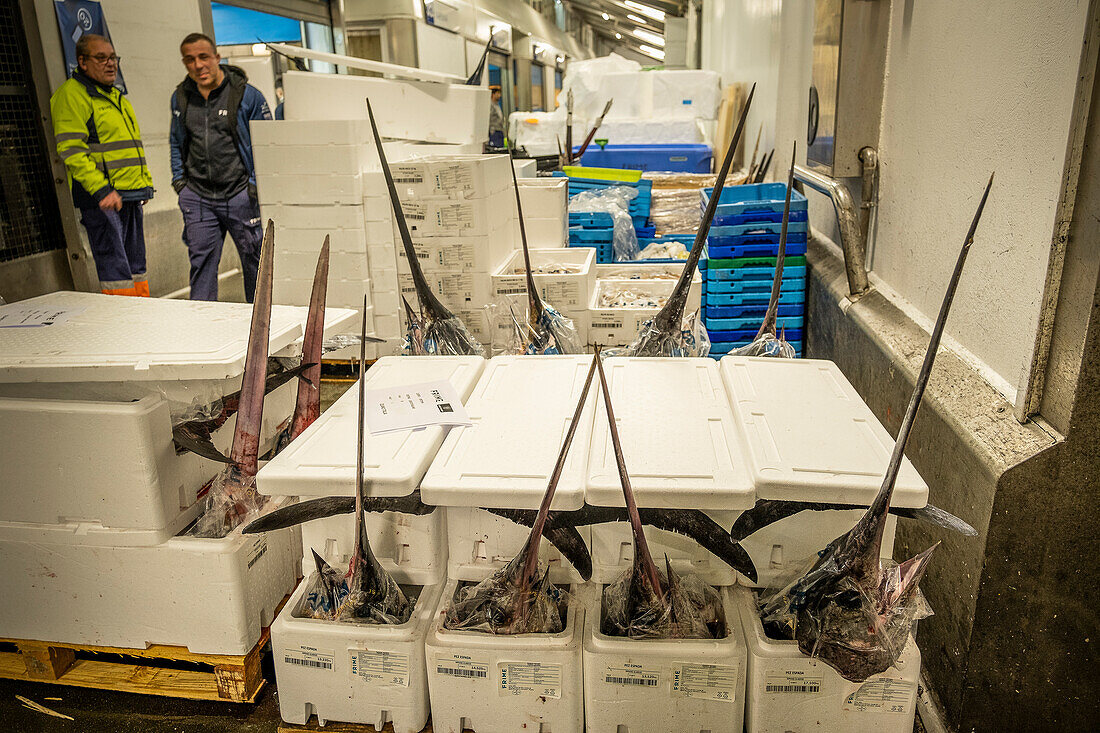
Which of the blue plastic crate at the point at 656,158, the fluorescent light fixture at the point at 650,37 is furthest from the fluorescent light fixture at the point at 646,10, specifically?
the blue plastic crate at the point at 656,158

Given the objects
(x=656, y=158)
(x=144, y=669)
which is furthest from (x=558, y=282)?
(x=656, y=158)

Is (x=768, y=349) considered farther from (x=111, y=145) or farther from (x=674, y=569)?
(x=111, y=145)

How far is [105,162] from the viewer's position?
463 centimetres

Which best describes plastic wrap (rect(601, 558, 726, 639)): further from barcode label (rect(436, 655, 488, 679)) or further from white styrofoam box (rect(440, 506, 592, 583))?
barcode label (rect(436, 655, 488, 679))

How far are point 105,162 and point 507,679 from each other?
453cm

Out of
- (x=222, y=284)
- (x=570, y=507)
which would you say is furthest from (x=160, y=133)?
(x=570, y=507)

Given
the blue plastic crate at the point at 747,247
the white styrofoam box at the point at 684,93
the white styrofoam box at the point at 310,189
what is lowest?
the blue plastic crate at the point at 747,247

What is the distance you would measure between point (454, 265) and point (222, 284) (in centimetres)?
402

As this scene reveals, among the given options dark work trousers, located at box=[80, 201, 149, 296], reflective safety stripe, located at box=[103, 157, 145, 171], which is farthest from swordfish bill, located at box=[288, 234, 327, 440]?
reflective safety stripe, located at box=[103, 157, 145, 171]

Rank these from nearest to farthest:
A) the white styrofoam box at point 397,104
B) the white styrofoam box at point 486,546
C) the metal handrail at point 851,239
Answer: the white styrofoam box at point 486,546 → the metal handrail at point 851,239 → the white styrofoam box at point 397,104

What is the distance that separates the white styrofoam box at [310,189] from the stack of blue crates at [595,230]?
1410 millimetres

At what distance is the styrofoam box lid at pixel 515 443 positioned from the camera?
1443 millimetres

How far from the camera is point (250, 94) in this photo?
462cm

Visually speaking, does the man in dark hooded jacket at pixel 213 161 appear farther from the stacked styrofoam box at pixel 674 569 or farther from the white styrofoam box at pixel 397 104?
the stacked styrofoam box at pixel 674 569
